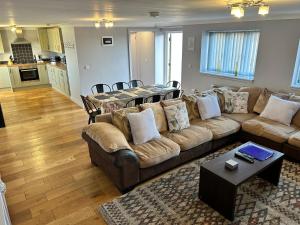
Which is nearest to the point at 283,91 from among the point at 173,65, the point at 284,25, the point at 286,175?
the point at 284,25

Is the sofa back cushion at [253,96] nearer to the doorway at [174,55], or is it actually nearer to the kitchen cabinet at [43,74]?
the doorway at [174,55]

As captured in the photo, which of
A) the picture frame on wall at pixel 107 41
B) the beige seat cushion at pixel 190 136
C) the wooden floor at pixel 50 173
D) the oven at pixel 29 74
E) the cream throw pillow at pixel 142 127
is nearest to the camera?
the wooden floor at pixel 50 173

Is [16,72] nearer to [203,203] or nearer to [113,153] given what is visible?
[113,153]

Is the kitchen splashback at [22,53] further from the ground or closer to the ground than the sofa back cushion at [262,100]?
further from the ground

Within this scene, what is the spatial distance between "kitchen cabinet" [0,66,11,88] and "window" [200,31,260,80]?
7.13 m

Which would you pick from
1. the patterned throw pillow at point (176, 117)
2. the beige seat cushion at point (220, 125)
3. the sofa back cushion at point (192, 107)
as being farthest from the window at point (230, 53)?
the patterned throw pillow at point (176, 117)

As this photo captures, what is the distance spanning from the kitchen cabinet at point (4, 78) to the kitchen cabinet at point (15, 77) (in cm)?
19

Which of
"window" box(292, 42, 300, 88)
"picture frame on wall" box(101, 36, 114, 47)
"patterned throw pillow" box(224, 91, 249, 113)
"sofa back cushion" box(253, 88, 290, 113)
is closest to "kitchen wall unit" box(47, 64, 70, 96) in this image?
"picture frame on wall" box(101, 36, 114, 47)

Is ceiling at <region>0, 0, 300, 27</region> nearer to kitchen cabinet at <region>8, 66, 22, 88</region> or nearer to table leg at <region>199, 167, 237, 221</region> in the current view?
table leg at <region>199, 167, 237, 221</region>

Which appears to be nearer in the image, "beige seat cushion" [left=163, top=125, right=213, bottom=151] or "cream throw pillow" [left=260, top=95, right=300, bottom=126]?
"beige seat cushion" [left=163, top=125, right=213, bottom=151]

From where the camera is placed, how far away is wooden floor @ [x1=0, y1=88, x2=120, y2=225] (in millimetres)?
2582

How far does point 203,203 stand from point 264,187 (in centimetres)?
91

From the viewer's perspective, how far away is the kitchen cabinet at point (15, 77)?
26.7 ft

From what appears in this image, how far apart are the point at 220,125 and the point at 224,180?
5.16 feet
